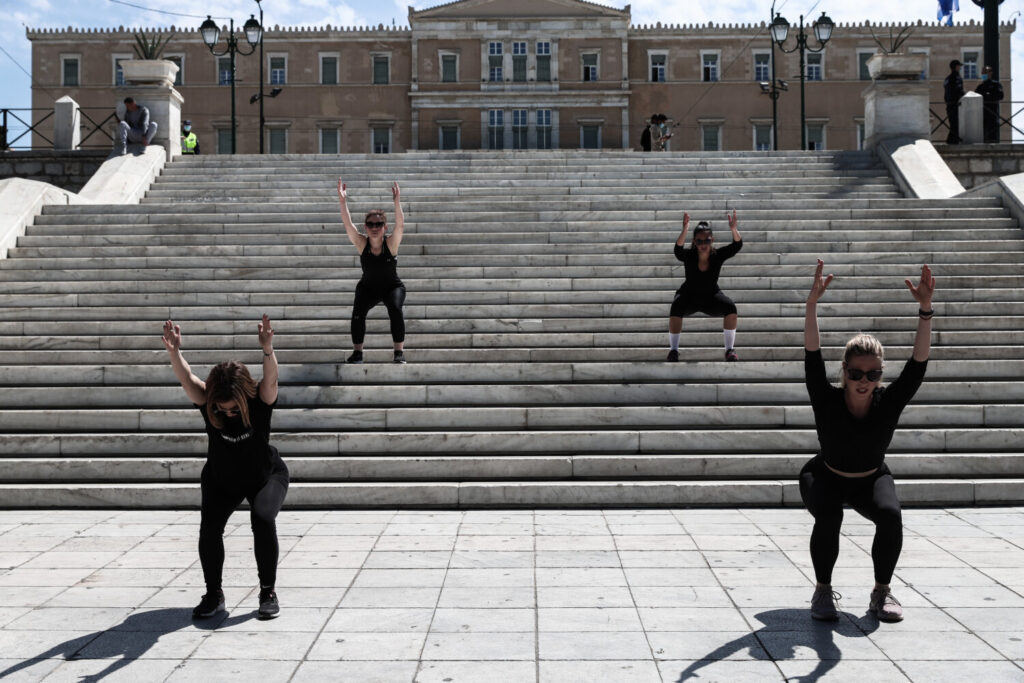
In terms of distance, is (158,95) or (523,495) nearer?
(523,495)

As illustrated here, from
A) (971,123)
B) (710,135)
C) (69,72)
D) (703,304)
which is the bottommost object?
(703,304)

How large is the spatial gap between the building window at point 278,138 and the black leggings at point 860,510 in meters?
50.0

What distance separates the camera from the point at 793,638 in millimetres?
4426

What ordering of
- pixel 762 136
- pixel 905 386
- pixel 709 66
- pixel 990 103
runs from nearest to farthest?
pixel 905 386 < pixel 990 103 < pixel 762 136 < pixel 709 66

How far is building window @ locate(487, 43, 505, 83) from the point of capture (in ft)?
170

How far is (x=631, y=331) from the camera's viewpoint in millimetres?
10398

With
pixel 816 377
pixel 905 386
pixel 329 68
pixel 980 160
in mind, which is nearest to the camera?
pixel 905 386

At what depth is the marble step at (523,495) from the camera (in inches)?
294

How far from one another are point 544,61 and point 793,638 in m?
50.1

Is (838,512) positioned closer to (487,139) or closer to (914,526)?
(914,526)

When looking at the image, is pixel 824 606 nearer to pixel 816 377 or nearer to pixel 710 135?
pixel 816 377

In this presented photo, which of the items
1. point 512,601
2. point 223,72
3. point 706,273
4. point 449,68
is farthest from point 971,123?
point 223,72

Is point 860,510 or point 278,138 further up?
point 278,138

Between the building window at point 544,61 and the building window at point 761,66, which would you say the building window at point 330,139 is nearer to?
the building window at point 544,61
